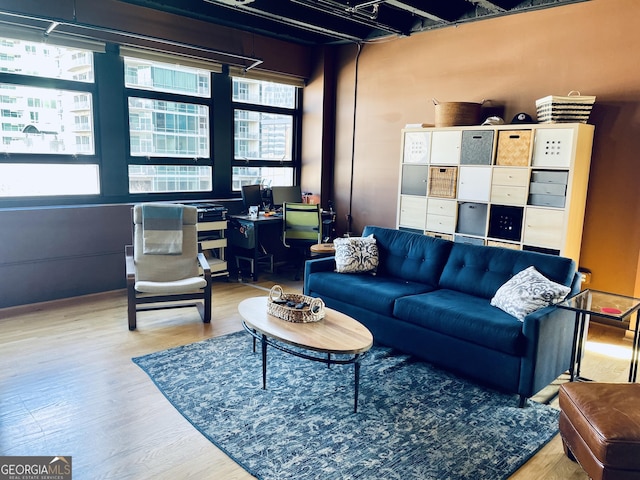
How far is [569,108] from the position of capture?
4.00 m

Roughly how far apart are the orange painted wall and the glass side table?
49.8 inches

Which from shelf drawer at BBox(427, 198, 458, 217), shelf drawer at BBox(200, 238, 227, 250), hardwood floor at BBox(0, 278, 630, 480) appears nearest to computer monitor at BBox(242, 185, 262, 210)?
shelf drawer at BBox(200, 238, 227, 250)

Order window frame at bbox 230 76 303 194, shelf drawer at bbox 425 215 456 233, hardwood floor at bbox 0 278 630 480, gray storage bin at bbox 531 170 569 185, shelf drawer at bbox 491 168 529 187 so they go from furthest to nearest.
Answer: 1. window frame at bbox 230 76 303 194
2. shelf drawer at bbox 425 215 456 233
3. shelf drawer at bbox 491 168 529 187
4. gray storage bin at bbox 531 170 569 185
5. hardwood floor at bbox 0 278 630 480

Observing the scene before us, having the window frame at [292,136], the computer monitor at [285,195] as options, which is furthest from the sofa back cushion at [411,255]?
the window frame at [292,136]

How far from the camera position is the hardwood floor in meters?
2.26

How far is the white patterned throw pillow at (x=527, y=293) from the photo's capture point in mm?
2969

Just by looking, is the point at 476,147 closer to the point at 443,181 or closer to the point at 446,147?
the point at 446,147

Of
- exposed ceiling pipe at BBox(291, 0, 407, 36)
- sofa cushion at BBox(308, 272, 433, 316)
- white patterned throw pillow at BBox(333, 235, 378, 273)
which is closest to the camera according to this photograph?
sofa cushion at BBox(308, 272, 433, 316)

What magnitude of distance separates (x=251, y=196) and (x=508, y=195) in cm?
303

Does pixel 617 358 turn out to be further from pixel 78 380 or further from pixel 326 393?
pixel 78 380

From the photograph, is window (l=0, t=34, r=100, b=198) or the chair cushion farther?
window (l=0, t=34, r=100, b=198)

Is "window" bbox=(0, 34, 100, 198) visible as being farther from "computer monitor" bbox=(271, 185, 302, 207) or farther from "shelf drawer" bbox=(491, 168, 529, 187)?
"shelf drawer" bbox=(491, 168, 529, 187)

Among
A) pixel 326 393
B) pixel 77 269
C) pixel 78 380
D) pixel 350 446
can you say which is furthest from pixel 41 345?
pixel 350 446

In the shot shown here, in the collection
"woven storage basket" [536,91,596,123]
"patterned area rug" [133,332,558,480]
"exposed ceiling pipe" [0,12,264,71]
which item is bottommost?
"patterned area rug" [133,332,558,480]
